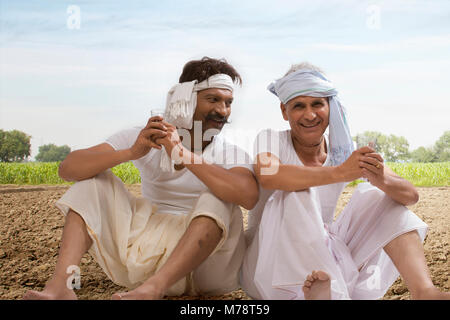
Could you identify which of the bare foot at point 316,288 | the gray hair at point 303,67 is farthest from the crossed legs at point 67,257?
the gray hair at point 303,67

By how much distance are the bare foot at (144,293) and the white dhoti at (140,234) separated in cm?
27

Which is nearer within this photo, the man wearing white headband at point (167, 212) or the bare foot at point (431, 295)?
the bare foot at point (431, 295)

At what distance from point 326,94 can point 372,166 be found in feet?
1.62

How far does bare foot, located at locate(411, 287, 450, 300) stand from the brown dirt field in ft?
2.87

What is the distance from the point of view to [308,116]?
2408 mm

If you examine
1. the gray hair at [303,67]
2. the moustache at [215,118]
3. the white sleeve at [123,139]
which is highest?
the gray hair at [303,67]

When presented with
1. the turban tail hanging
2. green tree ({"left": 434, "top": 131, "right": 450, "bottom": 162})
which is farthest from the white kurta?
green tree ({"left": 434, "top": 131, "right": 450, "bottom": 162})

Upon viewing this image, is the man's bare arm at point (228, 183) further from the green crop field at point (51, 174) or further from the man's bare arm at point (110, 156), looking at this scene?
the green crop field at point (51, 174)

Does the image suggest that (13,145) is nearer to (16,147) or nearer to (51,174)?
(16,147)

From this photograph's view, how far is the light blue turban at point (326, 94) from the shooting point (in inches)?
95.1

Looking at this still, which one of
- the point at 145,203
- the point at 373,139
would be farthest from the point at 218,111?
the point at 373,139

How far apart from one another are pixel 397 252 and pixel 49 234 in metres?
3.45

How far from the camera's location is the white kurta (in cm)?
214

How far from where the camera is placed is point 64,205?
7.39 ft
